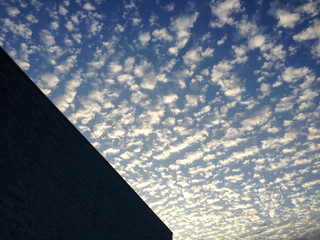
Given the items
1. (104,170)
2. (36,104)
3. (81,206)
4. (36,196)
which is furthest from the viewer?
(104,170)

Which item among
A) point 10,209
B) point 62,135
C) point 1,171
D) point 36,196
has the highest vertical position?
point 62,135

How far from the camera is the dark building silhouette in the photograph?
4633 mm

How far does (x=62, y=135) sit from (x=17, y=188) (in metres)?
2.28

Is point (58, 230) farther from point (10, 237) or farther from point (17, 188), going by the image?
point (17, 188)

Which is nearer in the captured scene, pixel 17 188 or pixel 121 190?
pixel 17 188

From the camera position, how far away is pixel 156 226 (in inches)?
505

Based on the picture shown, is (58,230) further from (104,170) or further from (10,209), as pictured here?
(104,170)

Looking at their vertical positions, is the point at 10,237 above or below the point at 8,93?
below

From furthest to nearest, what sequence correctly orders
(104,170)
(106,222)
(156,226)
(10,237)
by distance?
(156,226), (104,170), (106,222), (10,237)

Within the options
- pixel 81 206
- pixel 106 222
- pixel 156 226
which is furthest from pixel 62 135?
pixel 156 226

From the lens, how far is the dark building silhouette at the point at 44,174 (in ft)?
15.2

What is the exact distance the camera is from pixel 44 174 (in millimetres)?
5516

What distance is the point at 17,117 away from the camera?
5211 mm

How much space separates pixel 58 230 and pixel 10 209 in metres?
1.62
